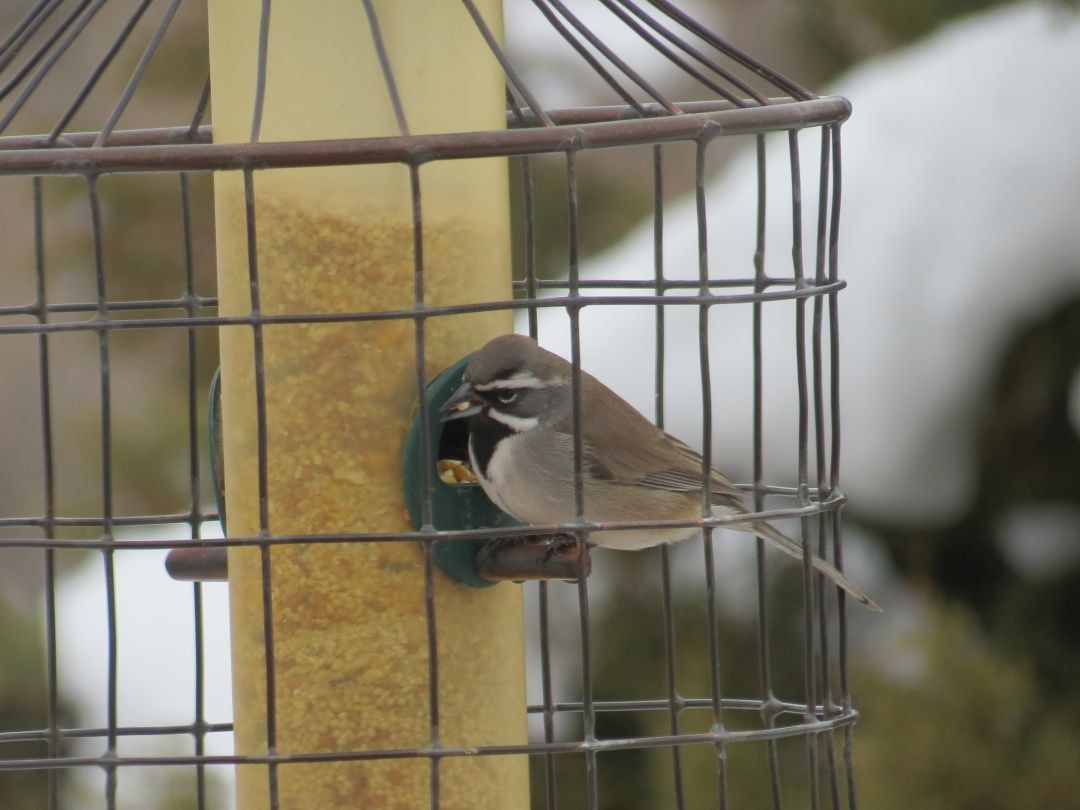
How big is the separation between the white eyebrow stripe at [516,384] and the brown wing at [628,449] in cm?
36

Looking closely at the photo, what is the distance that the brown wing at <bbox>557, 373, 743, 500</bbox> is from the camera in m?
4.89

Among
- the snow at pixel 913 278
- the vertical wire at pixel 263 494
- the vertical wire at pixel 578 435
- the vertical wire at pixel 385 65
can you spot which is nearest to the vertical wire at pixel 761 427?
the vertical wire at pixel 578 435

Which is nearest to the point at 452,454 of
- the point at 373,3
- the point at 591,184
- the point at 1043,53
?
the point at 373,3

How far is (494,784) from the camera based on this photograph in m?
4.15

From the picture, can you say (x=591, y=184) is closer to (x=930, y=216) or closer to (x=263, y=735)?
(x=930, y=216)

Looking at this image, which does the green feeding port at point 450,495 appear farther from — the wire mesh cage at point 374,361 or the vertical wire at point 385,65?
the vertical wire at point 385,65

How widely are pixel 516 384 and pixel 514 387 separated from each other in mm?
12

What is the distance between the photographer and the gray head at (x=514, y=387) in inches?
161

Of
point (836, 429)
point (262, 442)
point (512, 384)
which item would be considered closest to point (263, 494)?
point (262, 442)

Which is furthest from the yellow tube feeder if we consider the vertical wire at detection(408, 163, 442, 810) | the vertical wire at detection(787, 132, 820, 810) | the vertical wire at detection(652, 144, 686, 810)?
the vertical wire at detection(787, 132, 820, 810)

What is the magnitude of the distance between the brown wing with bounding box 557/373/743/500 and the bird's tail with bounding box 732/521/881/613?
0.44ft

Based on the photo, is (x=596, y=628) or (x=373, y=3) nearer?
(x=373, y=3)

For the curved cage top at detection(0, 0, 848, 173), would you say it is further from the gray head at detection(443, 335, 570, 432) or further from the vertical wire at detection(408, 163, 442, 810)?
the gray head at detection(443, 335, 570, 432)

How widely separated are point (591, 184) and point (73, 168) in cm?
769
